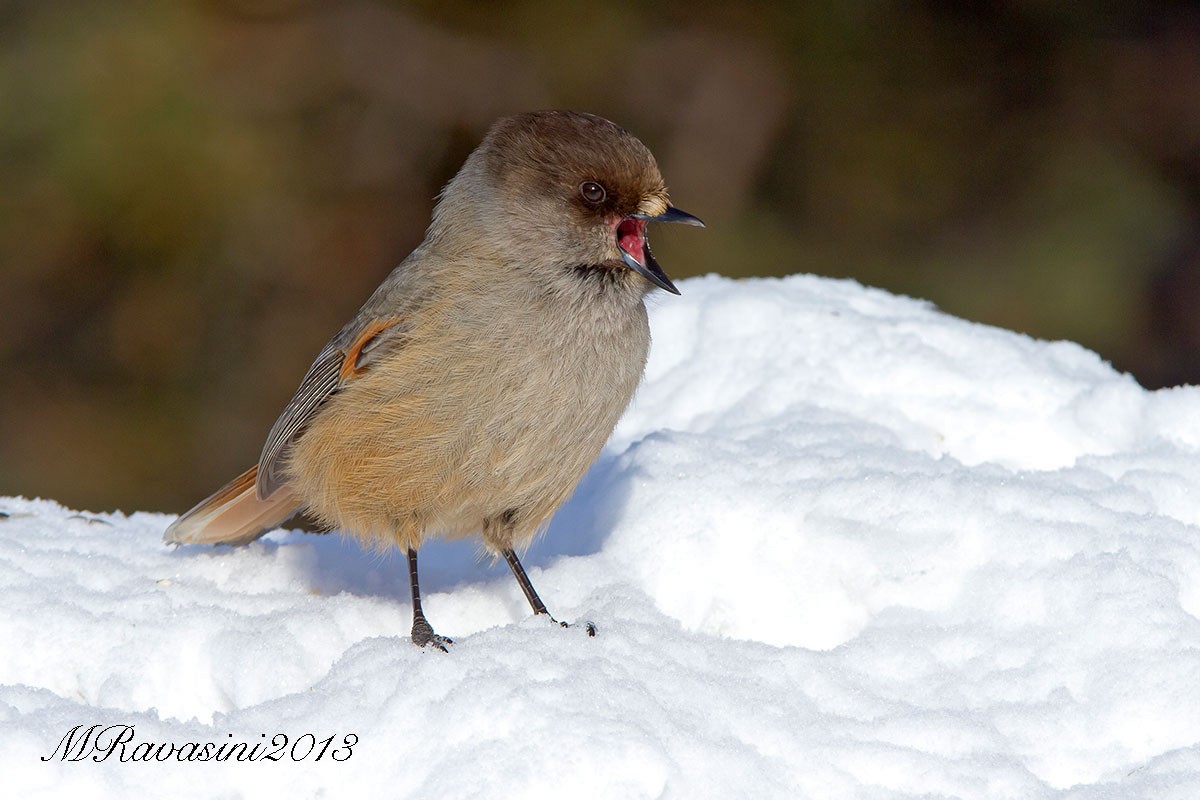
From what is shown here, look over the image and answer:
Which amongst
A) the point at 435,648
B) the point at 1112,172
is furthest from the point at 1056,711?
the point at 1112,172

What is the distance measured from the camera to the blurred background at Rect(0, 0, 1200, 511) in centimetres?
777

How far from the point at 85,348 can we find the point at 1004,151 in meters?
5.59

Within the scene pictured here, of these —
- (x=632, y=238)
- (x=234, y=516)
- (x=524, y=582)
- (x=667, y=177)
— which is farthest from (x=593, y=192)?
(x=667, y=177)

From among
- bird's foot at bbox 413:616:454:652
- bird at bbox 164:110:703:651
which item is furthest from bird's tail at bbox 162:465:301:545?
bird's foot at bbox 413:616:454:652

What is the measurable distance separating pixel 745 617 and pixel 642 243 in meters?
1.10

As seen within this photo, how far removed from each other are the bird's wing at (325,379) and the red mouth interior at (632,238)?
67 centimetres

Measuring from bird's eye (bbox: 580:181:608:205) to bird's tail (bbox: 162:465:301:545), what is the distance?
4.13 ft

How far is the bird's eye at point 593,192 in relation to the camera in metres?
3.80

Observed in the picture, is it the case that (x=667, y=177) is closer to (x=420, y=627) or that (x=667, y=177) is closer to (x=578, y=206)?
(x=578, y=206)

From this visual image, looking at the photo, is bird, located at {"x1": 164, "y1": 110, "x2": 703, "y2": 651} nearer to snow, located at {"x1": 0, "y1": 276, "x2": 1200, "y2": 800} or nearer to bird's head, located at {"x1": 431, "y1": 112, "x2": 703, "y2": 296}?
bird's head, located at {"x1": 431, "y1": 112, "x2": 703, "y2": 296}

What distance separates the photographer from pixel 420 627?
11.0 ft

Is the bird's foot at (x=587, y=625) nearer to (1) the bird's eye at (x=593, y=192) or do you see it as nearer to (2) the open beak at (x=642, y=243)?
(2) the open beak at (x=642, y=243)

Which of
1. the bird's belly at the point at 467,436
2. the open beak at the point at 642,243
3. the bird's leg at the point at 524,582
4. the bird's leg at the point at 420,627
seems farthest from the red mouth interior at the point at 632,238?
the bird's leg at the point at 420,627

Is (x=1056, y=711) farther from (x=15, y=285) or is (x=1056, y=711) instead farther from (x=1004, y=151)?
(x=15, y=285)
